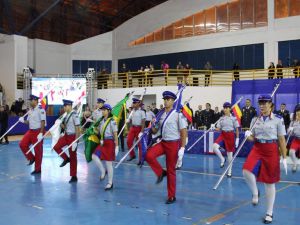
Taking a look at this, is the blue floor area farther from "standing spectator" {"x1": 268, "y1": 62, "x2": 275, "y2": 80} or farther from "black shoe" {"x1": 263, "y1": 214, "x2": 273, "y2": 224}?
"standing spectator" {"x1": 268, "y1": 62, "x2": 275, "y2": 80}

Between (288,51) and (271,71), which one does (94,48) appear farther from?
(271,71)

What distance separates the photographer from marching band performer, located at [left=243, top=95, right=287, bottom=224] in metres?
5.95

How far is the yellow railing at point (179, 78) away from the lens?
77.6 ft

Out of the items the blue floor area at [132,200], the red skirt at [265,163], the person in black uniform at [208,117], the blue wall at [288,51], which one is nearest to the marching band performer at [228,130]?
the blue floor area at [132,200]

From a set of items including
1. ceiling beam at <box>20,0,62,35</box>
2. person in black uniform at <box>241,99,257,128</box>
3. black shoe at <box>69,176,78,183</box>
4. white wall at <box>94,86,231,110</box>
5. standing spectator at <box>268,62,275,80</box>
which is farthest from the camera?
ceiling beam at <box>20,0,62,35</box>

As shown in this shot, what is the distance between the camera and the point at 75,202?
23.4ft

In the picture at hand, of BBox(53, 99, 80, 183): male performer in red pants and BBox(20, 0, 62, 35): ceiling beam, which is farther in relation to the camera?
BBox(20, 0, 62, 35): ceiling beam

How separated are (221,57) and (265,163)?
2188cm

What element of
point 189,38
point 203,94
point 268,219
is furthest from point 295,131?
point 189,38

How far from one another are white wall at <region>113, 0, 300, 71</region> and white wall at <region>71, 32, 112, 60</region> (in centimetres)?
60

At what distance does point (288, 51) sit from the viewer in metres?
24.7

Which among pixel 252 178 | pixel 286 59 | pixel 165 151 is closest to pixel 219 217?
pixel 252 178

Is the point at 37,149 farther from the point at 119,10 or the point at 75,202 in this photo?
the point at 119,10

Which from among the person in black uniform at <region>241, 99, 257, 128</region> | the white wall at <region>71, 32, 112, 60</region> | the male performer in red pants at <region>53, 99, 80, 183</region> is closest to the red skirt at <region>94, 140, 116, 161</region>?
the male performer in red pants at <region>53, 99, 80, 183</region>
